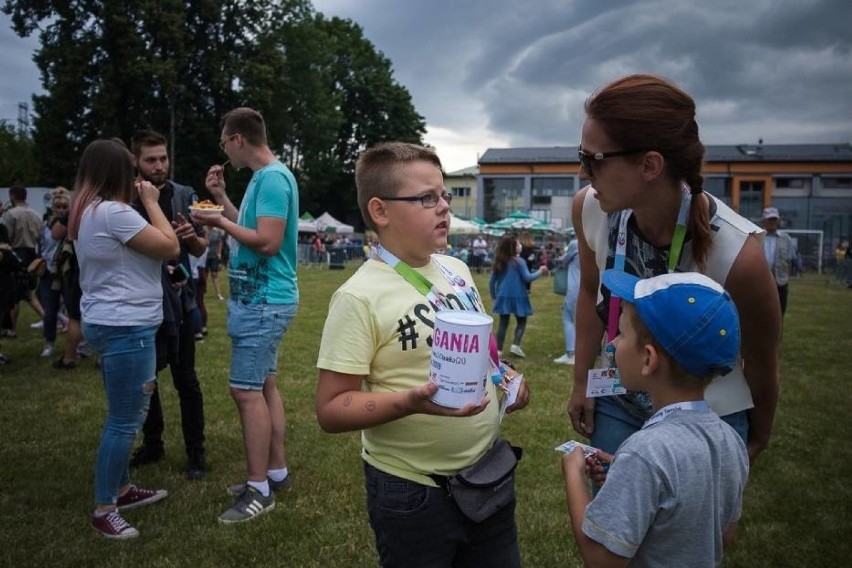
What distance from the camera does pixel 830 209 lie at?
50438mm

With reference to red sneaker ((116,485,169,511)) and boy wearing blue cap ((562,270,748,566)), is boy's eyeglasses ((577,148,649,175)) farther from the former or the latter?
red sneaker ((116,485,169,511))

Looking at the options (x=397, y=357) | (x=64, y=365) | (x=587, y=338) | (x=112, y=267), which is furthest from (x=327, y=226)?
(x=397, y=357)

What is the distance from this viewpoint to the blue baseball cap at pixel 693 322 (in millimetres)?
1527

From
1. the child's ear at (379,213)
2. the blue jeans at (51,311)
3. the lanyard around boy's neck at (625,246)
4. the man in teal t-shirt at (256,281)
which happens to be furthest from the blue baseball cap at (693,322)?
the blue jeans at (51,311)

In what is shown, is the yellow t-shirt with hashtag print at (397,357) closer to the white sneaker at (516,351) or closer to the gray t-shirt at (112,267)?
the gray t-shirt at (112,267)

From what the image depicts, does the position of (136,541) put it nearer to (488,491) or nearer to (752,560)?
(488,491)

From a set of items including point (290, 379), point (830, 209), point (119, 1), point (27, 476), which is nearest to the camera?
point (27, 476)

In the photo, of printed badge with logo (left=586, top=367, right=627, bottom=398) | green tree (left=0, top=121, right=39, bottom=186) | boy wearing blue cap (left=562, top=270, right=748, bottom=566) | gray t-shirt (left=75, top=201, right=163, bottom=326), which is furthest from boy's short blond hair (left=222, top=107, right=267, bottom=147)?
green tree (left=0, top=121, right=39, bottom=186)

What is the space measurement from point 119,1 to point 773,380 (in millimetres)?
33794

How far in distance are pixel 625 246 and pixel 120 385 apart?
278cm

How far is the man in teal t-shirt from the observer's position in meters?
3.61

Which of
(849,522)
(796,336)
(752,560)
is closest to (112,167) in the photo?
(752,560)

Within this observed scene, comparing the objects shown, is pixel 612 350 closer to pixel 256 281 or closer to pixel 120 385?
pixel 256 281

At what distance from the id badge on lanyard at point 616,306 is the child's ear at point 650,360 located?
44 centimetres
